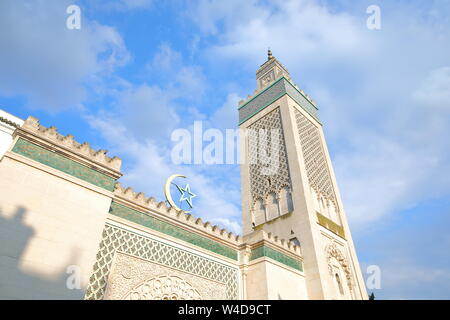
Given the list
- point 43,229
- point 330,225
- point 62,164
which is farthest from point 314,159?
point 43,229

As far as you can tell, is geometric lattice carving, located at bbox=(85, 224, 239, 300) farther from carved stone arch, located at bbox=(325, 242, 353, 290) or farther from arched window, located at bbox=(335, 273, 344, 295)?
arched window, located at bbox=(335, 273, 344, 295)

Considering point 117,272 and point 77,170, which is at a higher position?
point 77,170

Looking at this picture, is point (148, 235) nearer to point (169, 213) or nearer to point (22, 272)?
point (169, 213)

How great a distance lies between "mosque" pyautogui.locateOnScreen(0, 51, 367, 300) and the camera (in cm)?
367

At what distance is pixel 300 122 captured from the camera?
10594mm

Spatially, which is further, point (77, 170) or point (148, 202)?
point (148, 202)

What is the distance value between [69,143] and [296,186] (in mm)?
5981

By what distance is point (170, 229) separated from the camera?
560cm

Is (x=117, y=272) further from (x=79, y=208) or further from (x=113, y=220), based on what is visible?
(x=79, y=208)

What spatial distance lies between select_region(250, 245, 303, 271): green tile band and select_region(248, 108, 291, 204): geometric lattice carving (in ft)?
7.69

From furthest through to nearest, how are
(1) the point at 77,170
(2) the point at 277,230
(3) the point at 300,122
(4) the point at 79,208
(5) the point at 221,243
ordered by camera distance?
(3) the point at 300,122
(2) the point at 277,230
(5) the point at 221,243
(1) the point at 77,170
(4) the point at 79,208

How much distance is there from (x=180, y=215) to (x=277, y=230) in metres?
3.50
